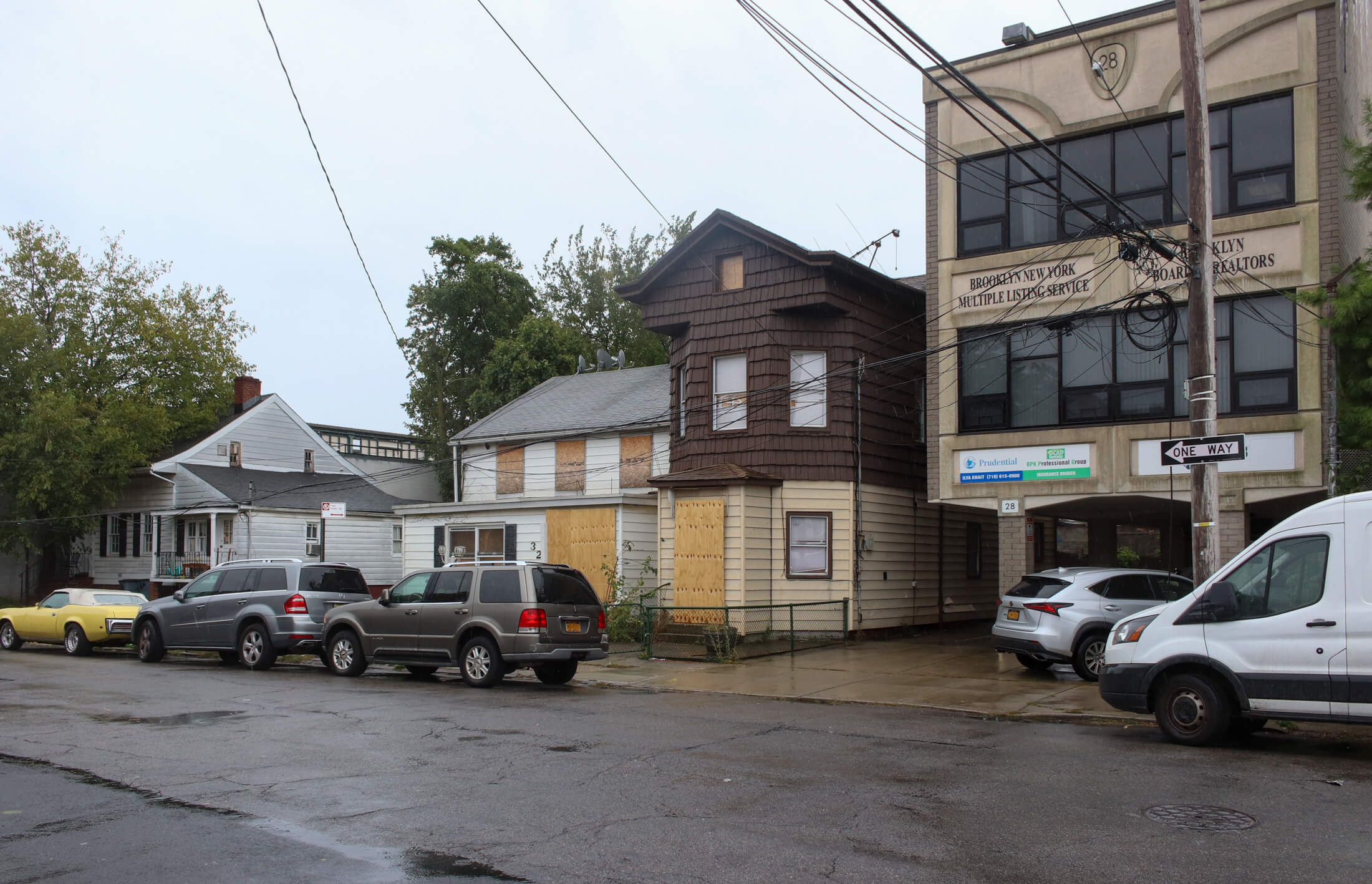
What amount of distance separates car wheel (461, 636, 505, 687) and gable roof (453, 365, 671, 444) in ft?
42.9

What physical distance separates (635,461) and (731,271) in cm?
784

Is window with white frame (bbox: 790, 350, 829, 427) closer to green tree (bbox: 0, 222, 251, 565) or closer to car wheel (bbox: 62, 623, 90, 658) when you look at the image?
car wheel (bbox: 62, 623, 90, 658)

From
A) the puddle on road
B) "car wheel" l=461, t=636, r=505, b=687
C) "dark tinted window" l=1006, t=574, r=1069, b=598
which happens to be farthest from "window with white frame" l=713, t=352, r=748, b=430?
the puddle on road

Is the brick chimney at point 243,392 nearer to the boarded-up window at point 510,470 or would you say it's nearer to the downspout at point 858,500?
the boarded-up window at point 510,470

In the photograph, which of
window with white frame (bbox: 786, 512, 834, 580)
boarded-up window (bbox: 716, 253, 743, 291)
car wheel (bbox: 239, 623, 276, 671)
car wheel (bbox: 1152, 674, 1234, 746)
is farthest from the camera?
boarded-up window (bbox: 716, 253, 743, 291)

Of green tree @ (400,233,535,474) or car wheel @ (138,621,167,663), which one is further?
green tree @ (400,233,535,474)

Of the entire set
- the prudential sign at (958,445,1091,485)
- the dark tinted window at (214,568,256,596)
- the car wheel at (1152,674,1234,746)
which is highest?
the prudential sign at (958,445,1091,485)

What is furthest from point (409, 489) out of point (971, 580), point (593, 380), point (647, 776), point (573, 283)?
point (647, 776)

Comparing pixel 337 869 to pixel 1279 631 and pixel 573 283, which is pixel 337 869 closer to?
pixel 1279 631

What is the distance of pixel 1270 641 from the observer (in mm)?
9578

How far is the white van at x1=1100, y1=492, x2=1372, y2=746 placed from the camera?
9.20 meters

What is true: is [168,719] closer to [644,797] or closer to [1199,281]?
[644,797]

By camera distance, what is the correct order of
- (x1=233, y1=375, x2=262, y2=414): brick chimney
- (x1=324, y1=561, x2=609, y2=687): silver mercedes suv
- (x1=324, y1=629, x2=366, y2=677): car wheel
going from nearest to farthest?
(x1=324, y1=561, x2=609, y2=687): silver mercedes suv < (x1=324, y1=629, x2=366, y2=677): car wheel < (x1=233, y1=375, x2=262, y2=414): brick chimney

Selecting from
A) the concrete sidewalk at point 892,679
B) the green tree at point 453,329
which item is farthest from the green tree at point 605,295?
the concrete sidewalk at point 892,679
